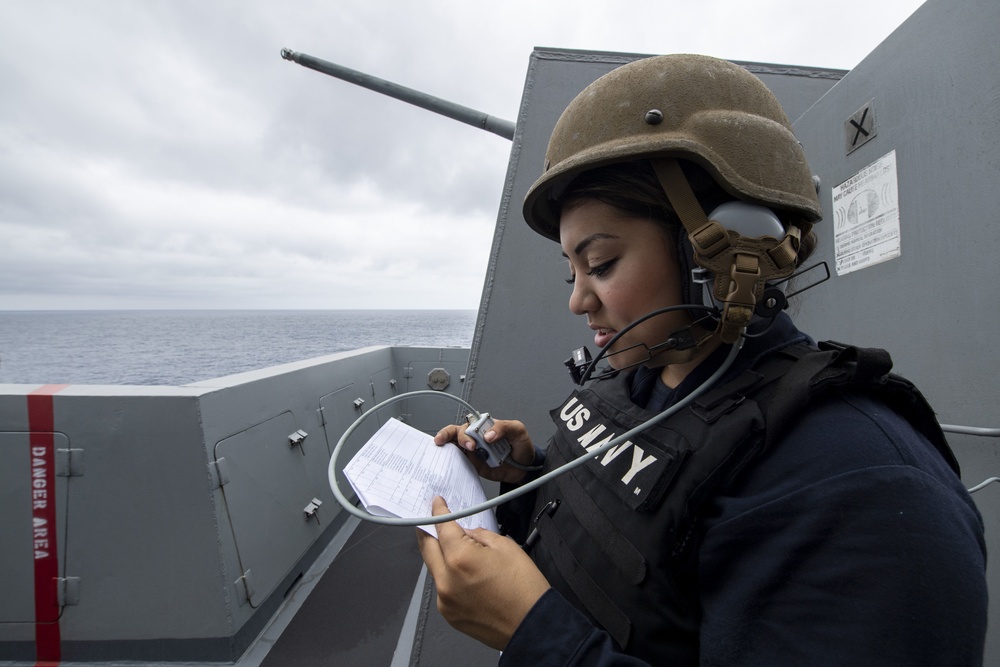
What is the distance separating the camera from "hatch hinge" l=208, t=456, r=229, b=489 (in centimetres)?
214

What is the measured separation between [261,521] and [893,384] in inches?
103

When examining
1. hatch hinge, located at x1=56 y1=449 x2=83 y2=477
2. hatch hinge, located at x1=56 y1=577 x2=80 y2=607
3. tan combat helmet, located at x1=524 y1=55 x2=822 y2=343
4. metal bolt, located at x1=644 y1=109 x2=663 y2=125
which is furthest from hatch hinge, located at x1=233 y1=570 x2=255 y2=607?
metal bolt, located at x1=644 y1=109 x2=663 y2=125

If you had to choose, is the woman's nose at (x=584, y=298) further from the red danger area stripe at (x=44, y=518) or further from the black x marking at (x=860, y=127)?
the red danger area stripe at (x=44, y=518)

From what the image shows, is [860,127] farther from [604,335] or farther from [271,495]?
[271,495]

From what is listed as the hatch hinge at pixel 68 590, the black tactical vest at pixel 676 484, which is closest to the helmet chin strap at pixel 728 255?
the black tactical vest at pixel 676 484

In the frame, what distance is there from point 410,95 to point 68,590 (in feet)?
11.3

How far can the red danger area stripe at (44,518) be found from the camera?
2031mm

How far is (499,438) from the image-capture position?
4.44 feet

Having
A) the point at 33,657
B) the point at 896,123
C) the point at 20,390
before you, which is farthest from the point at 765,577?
the point at 33,657

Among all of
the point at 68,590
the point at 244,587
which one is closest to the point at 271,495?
the point at 244,587

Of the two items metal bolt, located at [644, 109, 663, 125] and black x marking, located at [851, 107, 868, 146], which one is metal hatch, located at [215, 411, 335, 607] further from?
black x marking, located at [851, 107, 868, 146]

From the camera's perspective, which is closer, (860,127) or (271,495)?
(860,127)

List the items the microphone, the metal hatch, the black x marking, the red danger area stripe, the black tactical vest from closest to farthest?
1. the black tactical vest
2. the microphone
3. the black x marking
4. the red danger area stripe
5. the metal hatch

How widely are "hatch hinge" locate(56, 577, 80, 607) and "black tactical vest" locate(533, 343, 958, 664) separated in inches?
89.7
